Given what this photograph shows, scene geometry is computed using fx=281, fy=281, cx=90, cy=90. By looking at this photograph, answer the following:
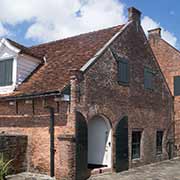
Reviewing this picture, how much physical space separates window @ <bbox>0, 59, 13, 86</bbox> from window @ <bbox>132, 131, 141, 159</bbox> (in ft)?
24.6

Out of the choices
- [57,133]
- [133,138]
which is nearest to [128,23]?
[133,138]

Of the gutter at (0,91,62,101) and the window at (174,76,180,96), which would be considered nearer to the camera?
the gutter at (0,91,62,101)

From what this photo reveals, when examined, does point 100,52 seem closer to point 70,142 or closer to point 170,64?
point 70,142

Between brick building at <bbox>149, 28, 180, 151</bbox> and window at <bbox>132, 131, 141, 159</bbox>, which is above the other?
brick building at <bbox>149, 28, 180, 151</bbox>

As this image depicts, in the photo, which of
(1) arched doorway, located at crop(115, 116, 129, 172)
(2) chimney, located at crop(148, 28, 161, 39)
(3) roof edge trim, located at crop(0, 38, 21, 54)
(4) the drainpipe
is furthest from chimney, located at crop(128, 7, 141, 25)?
(4) the drainpipe

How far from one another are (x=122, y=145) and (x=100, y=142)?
1147 millimetres

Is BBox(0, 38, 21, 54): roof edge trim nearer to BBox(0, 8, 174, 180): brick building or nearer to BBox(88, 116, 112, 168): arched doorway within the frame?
BBox(0, 8, 174, 180): brick building

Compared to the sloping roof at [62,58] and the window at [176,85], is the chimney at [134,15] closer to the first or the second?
the sloping roof at [62,58]

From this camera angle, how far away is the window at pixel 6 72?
14.5m

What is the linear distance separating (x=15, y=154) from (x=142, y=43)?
10.2 meters

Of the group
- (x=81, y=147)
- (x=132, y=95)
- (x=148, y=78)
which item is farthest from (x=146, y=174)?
(x=148, y=78)

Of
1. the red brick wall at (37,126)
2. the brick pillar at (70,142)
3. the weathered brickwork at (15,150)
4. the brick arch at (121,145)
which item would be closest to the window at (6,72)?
the red brick wall at (37,126)

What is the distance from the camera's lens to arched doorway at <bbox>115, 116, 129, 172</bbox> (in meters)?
14.2

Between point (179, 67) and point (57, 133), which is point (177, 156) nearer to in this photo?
point (179, 67)
